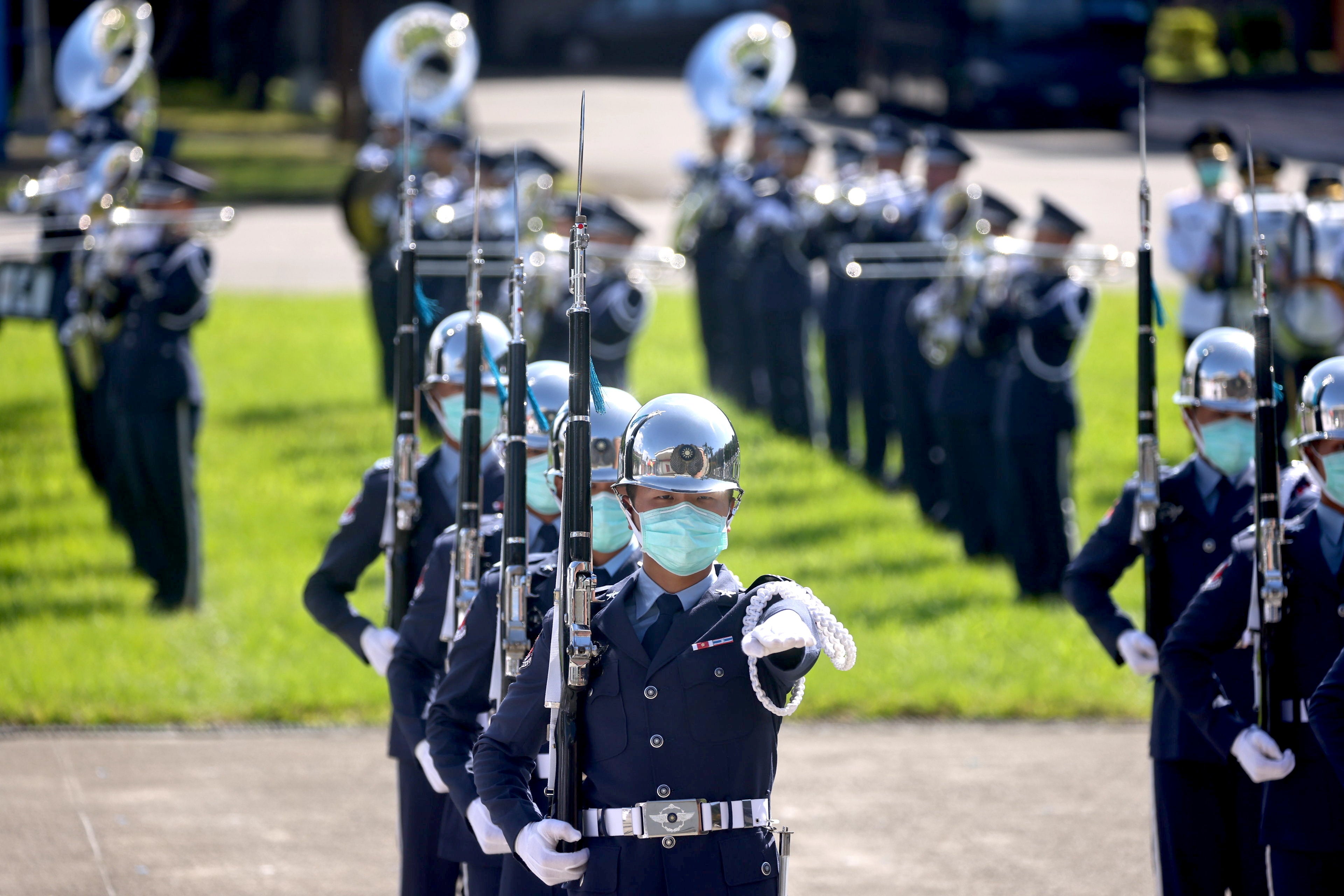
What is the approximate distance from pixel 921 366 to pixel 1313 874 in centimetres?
825

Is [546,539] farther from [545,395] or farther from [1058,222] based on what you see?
[1058,222]

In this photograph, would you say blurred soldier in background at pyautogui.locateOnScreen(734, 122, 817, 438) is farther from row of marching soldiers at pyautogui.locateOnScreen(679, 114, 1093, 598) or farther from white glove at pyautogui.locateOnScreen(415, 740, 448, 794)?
white glove at pyautogui.locateOnScreen(415, 740, 448, 794)

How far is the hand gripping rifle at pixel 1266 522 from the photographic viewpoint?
5.16 meters

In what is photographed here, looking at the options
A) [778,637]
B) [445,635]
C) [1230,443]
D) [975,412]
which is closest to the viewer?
[778,637]

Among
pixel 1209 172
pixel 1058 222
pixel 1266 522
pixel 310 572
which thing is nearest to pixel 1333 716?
pixel 1266 522

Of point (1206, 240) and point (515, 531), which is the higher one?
point (1206, 240)

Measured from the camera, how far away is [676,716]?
4301 millimetres

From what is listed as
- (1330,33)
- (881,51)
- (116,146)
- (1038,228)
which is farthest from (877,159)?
(1330,33)

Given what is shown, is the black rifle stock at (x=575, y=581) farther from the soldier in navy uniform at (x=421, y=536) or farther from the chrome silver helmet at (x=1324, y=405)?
the chrome silver helmet at (x=1324, y=405)

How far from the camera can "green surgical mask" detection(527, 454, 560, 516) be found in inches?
213

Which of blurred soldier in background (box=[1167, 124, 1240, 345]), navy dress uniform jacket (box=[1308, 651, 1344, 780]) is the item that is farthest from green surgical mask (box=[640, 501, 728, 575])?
blurred soldier in background (box=[1167, 124, 1240, 345])

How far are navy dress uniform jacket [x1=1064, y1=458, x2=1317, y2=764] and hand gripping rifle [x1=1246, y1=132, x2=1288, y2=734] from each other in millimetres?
268

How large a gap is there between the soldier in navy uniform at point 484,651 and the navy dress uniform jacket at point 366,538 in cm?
85

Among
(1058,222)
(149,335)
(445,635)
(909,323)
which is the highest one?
(1058,222)
